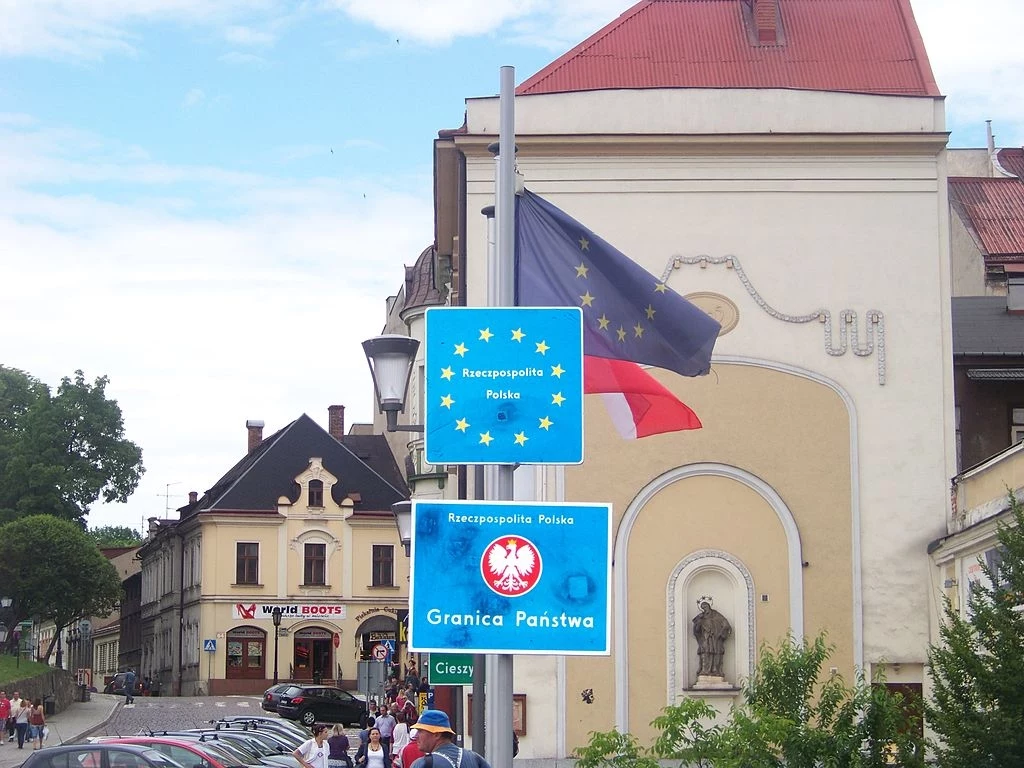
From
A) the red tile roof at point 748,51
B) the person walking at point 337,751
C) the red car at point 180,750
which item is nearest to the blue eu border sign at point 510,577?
the red car at point 180,750

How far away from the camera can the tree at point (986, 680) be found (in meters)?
13.5

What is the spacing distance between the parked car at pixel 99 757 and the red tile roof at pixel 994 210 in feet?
106

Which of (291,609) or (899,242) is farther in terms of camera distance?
(291,609)

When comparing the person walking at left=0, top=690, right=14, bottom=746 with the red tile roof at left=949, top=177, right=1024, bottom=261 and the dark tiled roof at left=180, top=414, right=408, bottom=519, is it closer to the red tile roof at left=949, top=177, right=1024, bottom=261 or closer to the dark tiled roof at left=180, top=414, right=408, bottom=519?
the dark tiled roof at left=180, top=414, right=408, bottom=519

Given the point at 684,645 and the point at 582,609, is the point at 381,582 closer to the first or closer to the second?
the point at 684,645

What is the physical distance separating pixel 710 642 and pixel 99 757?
47.7ft

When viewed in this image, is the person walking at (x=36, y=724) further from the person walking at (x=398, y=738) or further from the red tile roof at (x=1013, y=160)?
the red tile roof at (x=1013, y=160)

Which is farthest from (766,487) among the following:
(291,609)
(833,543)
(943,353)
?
(291,609)

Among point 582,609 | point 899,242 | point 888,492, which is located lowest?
point 582,609

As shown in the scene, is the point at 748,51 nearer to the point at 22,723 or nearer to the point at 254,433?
the point at 22,723

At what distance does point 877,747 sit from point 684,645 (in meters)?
17.5

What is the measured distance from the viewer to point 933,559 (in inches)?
1177

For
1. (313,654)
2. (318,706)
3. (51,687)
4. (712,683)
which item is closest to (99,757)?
(712,683)

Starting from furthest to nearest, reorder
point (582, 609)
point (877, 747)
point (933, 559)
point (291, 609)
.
Result: point (291, 609), point (933, 559), point (877, 747), point (582, 609)
